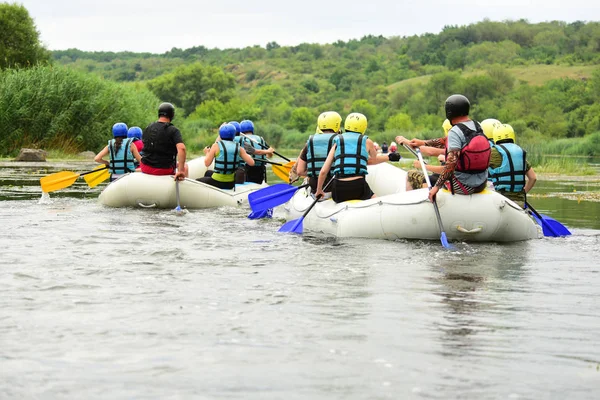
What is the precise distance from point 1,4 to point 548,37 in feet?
367

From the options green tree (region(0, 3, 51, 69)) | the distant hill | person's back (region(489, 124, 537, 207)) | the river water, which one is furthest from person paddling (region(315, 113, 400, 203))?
green tree (region(0, 3, 51, 69))

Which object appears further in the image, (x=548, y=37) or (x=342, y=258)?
(x=548, y=37)

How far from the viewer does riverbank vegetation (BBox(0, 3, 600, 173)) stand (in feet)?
98.3

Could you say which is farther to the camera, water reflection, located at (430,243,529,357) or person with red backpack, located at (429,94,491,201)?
person with red backpack, located at (429,94,491,201)

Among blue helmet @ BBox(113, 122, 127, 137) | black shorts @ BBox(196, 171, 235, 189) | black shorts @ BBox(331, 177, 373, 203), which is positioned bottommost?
black shorts @ BBox(196, 171, 235, 189)

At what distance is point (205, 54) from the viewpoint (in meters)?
174

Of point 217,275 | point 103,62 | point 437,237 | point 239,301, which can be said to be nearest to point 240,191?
point 437,237

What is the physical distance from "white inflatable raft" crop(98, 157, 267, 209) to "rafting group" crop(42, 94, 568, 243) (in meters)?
0.01

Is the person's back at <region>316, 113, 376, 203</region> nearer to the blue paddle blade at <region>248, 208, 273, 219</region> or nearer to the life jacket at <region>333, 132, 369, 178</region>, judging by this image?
the life jacket at <region>333, 132, 369, 178</region>

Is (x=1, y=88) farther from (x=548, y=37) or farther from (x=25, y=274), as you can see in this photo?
(x=548, y=37)

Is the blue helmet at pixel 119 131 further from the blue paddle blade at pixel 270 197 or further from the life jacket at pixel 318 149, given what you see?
the life jacket at pixel 318 149

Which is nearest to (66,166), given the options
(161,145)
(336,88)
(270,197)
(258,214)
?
(161,145)

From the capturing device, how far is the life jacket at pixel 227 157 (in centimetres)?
1319

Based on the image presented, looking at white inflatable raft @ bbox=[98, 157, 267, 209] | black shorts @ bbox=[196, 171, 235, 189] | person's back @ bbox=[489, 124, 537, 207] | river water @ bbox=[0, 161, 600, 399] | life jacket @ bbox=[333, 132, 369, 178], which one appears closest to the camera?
river water @ bbox=[0, 161, 600, 399]
